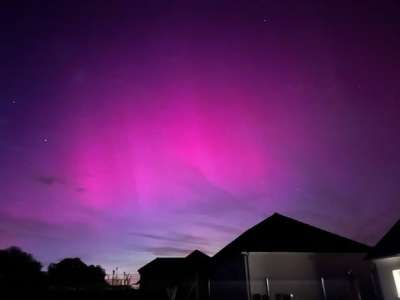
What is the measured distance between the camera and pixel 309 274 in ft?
71.8

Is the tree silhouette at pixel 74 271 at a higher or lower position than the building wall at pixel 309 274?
higher

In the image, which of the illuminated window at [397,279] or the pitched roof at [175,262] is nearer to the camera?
the illuminated window at [397,279]

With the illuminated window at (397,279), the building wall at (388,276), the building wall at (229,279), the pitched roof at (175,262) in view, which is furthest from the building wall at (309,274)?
the pitched roof at (175,262)

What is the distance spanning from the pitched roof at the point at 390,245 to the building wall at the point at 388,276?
36 centimetres

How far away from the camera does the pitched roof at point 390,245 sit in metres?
17.9

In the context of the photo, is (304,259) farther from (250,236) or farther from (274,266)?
(250,236)

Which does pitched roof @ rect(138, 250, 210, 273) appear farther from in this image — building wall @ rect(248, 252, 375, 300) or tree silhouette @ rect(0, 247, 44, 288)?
building wall @ rect(248, 252, 375, 300)

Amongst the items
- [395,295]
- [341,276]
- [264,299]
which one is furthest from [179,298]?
[395,295]

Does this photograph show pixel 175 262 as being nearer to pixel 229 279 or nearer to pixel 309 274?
pixel 229 279

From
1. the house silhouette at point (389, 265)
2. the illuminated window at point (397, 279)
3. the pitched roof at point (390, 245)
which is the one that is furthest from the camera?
the pitched roof at point (390, 245)

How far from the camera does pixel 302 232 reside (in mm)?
24938

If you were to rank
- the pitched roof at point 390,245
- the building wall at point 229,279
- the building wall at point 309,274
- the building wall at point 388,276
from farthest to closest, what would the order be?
the building wall at point 229,279, the building wall at point 309,274, the pitched roof at point 390,245, the building wall at point 388,276

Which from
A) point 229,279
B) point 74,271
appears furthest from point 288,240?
point 74,271

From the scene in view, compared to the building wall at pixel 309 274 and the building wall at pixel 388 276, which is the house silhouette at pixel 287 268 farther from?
the building wall at pixel 388 276
